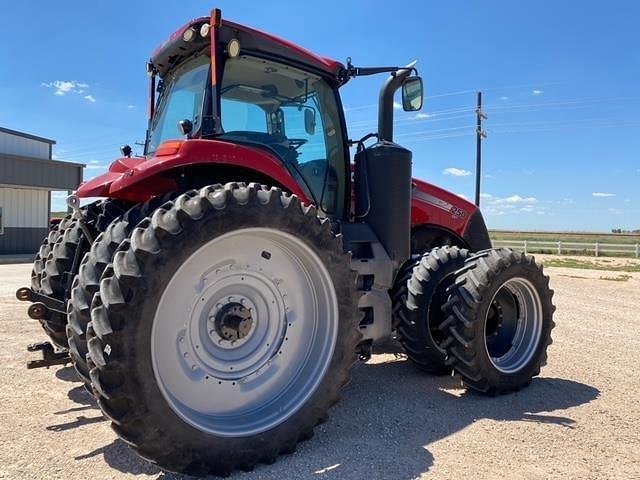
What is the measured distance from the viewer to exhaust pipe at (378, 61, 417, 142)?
4.74 meters

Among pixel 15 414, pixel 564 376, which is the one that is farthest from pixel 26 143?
pixel 564 376

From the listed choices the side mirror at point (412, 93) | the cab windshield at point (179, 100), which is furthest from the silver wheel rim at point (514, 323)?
the cab windshield at point (179, 100)

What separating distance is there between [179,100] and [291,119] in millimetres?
916

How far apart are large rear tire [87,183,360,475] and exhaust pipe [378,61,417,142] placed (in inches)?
71.9

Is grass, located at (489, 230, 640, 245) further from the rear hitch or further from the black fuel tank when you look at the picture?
the rear hitch

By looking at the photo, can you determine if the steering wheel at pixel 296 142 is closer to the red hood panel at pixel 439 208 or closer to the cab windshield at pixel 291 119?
the cab windshield at pixel 291 119

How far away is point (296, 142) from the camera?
435cm

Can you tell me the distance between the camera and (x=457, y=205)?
596 cm

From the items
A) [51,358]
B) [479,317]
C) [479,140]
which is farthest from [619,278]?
[51,358]

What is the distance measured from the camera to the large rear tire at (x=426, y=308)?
463 cm

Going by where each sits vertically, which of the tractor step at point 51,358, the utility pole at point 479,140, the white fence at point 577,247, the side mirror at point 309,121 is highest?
the utility pole at point 479,140

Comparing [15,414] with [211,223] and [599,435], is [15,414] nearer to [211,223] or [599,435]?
[211,223]

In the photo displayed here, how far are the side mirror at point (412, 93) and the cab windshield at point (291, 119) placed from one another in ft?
2.15

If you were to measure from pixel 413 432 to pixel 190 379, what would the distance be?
61.6 inches
